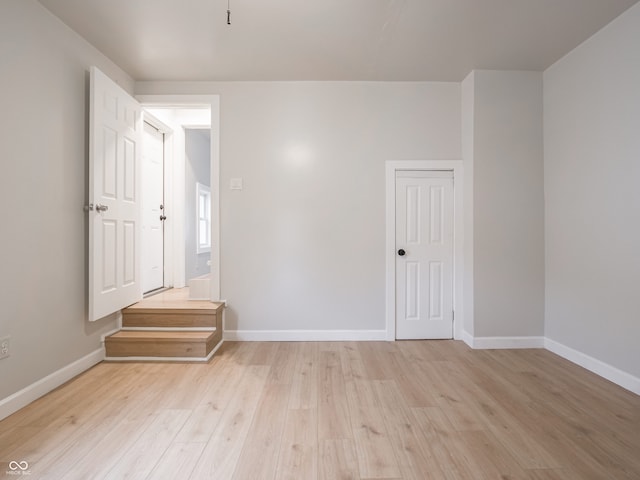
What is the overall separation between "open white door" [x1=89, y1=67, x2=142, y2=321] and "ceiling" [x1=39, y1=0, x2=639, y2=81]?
0.45m

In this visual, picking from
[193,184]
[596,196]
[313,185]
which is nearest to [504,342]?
[596,196]

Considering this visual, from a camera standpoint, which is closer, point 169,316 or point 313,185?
point 169,316

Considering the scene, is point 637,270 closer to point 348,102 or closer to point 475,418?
point 475,418

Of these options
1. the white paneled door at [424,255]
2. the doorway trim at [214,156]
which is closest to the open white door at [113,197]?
the doorway trim at [214,156]

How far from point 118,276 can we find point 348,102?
9.15 feet

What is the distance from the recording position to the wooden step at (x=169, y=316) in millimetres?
2873

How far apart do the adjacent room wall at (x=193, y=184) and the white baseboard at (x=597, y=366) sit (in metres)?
4.35

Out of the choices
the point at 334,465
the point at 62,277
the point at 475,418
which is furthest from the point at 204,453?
the point at 62,277

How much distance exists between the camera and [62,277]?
230cm

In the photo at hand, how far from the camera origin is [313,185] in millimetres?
3176

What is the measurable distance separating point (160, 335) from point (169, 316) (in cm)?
19

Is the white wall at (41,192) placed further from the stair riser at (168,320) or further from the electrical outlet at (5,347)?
the stair riser at (168,320)

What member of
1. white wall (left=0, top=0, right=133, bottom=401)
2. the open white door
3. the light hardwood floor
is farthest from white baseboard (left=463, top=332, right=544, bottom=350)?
white wall (left=0, top=0, right=133, bottom=401)

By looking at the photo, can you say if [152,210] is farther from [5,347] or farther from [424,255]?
[424,255]
